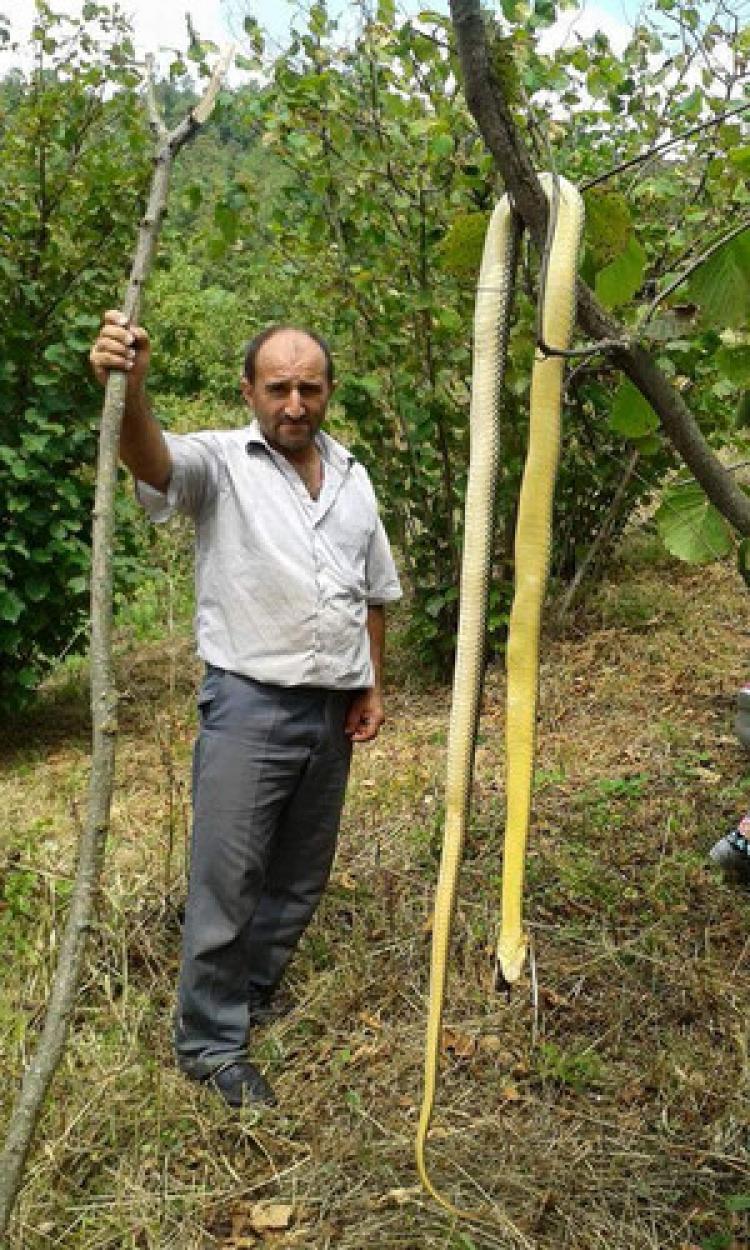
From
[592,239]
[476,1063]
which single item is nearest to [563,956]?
[476,1063]

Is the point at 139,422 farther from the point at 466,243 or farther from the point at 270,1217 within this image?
the point at 270,1217

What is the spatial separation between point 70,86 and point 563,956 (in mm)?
4073

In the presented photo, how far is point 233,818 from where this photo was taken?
2.68 meters

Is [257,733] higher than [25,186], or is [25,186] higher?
[25,186]

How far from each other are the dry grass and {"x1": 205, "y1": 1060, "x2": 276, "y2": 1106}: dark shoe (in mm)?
45

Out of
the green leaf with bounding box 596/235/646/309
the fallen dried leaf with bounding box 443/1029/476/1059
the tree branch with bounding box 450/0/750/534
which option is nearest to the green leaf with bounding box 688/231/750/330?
the green leaf with bounding box 596/235/646/309

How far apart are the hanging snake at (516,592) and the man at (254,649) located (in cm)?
141

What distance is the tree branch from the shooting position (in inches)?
42.8

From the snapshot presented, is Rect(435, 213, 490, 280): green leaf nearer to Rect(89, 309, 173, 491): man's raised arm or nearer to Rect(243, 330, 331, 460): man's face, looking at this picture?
Rect(89, 309, 173, 491): man's raised arm

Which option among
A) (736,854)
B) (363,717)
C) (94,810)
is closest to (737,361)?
(94,810)

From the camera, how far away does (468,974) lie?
3.15 meters

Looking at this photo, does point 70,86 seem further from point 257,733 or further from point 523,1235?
point 523,1235

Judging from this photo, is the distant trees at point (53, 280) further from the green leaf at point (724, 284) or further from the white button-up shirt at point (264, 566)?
the green leaf at point (724, 284)

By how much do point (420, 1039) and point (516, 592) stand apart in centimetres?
194
